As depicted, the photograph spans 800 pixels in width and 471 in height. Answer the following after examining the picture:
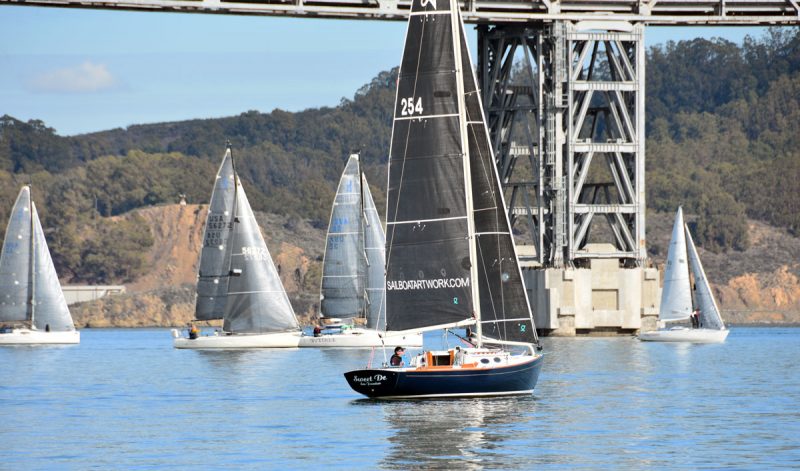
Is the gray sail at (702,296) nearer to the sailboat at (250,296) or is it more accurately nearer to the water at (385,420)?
the sailboat at (250,296)

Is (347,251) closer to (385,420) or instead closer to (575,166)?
(575,166)

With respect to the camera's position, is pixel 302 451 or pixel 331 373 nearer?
pixel 302 451

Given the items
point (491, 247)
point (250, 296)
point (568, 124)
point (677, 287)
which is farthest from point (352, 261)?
point (491, 247)

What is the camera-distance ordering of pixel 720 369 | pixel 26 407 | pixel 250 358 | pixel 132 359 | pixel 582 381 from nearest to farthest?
pixel 26 407 < pixel 582 381 < pixel 720 369 < pixel 250 358 < pixel 132 359

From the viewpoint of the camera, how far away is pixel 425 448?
123ft

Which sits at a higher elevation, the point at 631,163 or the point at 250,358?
the point at 631,163

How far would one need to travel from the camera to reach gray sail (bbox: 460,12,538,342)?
47.2 metres

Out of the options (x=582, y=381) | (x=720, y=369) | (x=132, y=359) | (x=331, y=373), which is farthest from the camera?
(x=132, y=359)

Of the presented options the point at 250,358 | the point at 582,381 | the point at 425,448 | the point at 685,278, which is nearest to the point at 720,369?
the point at 582,381

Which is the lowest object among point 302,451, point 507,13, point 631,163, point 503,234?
point 302,451

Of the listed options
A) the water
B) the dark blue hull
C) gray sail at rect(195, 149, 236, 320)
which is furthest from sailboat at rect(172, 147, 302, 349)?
the dark blue hull

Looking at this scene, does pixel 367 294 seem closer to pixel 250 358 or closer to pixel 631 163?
pixel 250 358

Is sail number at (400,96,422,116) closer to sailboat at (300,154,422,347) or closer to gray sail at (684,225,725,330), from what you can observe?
sailboat at (300,154,422,347)

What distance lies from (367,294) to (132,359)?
11.8 meters
